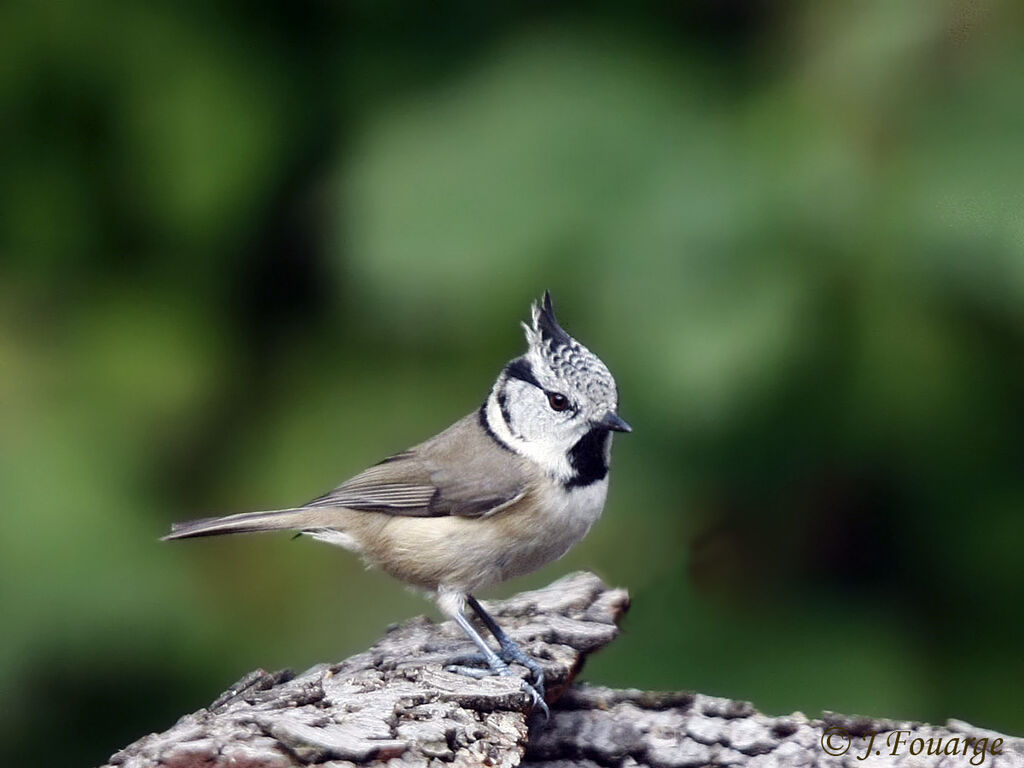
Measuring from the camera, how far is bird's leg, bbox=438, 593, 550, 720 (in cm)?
304

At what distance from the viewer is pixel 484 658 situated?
3314 mm

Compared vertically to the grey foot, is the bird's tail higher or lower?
higher

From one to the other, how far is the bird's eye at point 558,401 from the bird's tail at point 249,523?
26.5 inches

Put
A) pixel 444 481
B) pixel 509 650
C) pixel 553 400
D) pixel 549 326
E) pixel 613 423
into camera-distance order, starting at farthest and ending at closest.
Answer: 1. pixel 444 481
2. pixel 553 400
3. pixel 549 326
4. pixel 613 423
5. pixel 509 650

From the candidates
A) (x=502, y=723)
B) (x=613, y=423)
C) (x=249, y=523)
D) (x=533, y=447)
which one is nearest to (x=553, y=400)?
(x=533, y=447)

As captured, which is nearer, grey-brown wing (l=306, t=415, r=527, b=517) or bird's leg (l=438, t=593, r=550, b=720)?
bird's leg (l=438, t=593, r=550, b=720)

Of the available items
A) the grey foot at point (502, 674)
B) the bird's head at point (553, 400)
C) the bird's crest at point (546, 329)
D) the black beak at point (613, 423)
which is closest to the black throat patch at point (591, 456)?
the bird's head at point (553, 400)

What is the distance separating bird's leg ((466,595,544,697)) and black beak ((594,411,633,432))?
0.54 meters

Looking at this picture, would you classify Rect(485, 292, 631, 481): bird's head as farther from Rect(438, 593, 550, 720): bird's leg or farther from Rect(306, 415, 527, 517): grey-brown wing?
Rect(438, 593, 550, 720): bird's leg

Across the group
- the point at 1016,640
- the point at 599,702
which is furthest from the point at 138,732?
the point at 1016,640

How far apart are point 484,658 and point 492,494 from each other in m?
0.46

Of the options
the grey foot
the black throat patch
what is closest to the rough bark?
the grey foot

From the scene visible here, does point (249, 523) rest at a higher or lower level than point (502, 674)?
higher

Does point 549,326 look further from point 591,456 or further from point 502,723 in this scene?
point 502,723
